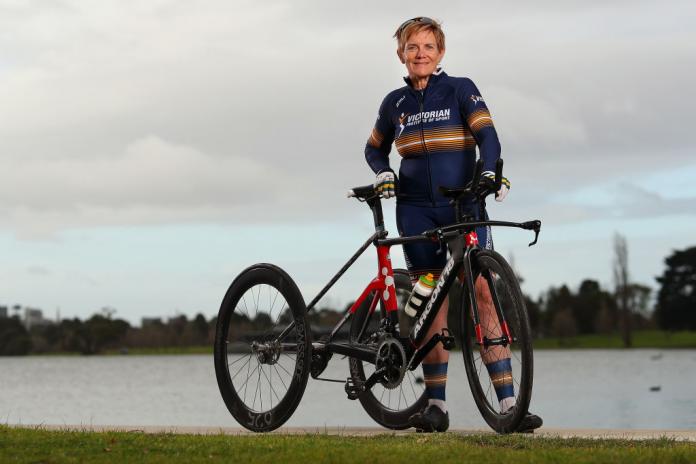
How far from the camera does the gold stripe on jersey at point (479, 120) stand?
7477 millimetres

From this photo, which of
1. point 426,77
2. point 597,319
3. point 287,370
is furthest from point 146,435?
point 597,319

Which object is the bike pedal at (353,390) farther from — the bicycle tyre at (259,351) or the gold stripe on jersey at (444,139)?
the gold stripe on jersey at (444,139)

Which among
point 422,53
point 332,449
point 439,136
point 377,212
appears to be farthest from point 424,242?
point 332,449

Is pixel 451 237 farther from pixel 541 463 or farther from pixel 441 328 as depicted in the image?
pixel 541 463

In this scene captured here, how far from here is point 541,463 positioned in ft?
18.6

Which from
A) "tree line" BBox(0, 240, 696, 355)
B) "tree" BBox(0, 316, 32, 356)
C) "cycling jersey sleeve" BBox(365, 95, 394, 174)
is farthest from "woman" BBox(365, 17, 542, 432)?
"tree" BBox(0, 316, 32, 356)

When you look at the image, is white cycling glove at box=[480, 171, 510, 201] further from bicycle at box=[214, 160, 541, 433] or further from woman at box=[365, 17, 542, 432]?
woman at box=[365, 17, 542, 432]

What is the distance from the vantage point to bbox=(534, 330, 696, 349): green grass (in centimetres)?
13050

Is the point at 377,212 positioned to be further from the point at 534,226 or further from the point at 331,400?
the point at 331,400

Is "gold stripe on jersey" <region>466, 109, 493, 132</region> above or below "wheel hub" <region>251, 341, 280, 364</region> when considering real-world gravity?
above

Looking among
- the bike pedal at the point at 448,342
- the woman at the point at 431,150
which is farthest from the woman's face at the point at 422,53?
the bike pedal at the point at 448,342

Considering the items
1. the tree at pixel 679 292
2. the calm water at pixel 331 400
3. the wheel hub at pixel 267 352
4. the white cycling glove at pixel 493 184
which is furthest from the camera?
the tree at pixel 679 292

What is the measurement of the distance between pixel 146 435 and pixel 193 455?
3.64 feet

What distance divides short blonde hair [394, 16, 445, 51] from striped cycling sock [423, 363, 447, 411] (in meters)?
2.26
